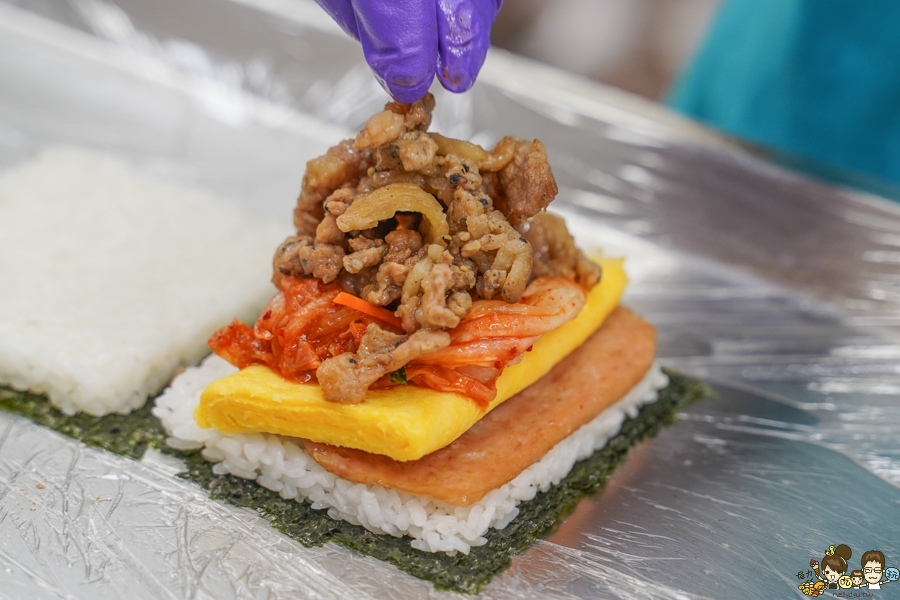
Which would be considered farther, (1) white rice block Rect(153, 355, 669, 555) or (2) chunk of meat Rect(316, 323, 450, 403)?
(1) white rice block Rect(153, 355, 669, 555)

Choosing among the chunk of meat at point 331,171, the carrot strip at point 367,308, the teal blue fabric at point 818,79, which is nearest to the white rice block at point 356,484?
the carrot strip at point 367,308

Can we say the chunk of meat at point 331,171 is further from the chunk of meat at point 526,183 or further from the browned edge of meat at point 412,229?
the chunk of meat at point 526,183

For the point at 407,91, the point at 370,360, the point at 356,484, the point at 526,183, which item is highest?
the point at 407,91

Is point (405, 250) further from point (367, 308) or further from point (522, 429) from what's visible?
point (522, 429)

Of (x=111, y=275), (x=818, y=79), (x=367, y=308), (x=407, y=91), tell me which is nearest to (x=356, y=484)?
(x=367, y=308)

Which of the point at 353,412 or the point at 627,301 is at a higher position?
the point at 627,301

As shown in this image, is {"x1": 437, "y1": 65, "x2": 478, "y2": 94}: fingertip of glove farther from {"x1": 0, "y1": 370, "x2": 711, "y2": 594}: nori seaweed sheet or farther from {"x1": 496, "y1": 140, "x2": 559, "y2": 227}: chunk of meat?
{"x1": 0, "y1": 370, "x2": 711, "y2": 594}: nori seaweed sheet

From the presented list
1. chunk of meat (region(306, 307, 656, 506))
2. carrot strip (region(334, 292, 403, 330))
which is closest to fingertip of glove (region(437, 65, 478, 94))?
carrot strip (region(334, 292, 403, 330))
